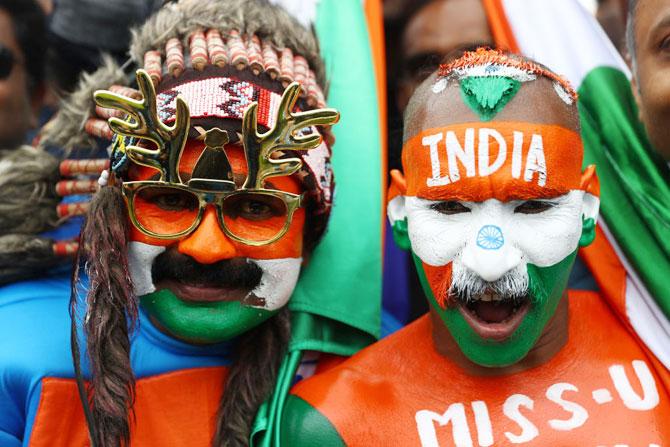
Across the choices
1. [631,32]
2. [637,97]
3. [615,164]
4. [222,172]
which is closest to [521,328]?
[615,164]

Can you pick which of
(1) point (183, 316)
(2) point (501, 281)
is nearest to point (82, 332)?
(1) point (183, 316)

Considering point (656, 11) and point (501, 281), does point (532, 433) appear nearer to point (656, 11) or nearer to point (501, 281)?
point (501, 281)

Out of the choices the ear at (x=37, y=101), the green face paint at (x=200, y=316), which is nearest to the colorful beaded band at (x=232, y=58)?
the green face paint at (x=200, y=316)

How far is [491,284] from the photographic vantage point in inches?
84.1

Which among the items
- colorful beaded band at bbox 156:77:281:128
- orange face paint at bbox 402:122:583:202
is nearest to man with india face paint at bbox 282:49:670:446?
orange face paint at bbox 402:122:583:202

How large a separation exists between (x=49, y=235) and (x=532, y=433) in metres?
1.49

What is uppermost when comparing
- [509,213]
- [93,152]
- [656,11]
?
[656,11]

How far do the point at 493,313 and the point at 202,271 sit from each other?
2.40 ft

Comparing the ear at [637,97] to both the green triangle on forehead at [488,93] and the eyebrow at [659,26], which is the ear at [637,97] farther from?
the green triangle on forehead at [488,93]

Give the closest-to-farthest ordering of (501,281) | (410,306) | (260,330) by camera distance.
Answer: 1. (501,281)
2. (260,330)
3. (410,306)

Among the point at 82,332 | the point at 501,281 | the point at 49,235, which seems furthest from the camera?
the point at 49,235

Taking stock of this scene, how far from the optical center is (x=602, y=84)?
2.83 meters

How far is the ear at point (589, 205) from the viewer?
7.58 feet

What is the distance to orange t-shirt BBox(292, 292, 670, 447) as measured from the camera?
7.25ft
